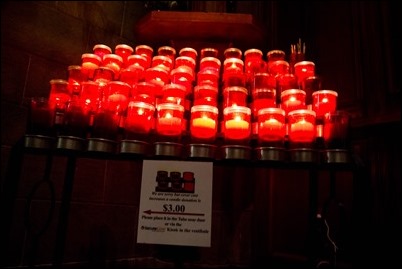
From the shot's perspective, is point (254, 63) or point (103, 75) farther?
point (254, 63)

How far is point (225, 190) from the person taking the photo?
8.14ft

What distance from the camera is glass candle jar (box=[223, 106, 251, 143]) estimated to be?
1291mm

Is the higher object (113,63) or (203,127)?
(113,63)

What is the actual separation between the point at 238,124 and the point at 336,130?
0.38 metres

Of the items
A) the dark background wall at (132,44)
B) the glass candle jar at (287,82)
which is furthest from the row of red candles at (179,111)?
the dark background wall at (132,44)

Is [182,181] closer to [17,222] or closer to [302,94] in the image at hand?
[302,94]

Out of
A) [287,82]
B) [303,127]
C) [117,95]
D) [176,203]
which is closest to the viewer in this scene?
[176,203]

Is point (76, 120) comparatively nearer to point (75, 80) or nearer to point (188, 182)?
point (75, 80)

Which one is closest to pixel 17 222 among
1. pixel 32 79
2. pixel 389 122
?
pixel 32 79

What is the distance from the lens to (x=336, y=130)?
129 centimetres

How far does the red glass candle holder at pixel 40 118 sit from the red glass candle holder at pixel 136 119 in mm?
302

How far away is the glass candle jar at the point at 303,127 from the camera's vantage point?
1.27 metres

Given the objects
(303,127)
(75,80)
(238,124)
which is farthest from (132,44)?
(303,127)

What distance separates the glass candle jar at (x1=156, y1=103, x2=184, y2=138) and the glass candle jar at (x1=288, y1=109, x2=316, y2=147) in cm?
45
